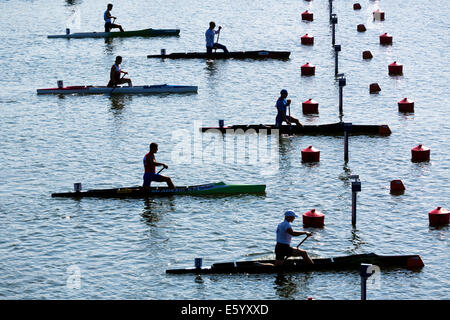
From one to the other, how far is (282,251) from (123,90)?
2338cm

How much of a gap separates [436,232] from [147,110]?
1909 cm

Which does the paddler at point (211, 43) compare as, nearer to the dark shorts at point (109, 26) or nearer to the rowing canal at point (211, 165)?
the rowing canal at point (211, 165)

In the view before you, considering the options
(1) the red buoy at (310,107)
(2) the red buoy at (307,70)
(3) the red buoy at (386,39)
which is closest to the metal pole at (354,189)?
(1) the red buoy at (310,107)

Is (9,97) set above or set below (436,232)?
above

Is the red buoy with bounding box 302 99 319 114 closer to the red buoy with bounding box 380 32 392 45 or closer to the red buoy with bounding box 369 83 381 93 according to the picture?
the red buoy with bounding box 369 83 381 93

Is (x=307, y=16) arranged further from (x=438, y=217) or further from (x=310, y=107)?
(x=438, y=217)

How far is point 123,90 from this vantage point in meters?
50.2

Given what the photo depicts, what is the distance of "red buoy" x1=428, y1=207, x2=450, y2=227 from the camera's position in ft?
105

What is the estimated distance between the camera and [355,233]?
3162 centimetres

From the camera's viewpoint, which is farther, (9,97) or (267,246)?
(9,97)

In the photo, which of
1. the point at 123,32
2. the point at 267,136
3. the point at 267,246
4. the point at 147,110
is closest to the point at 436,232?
the point at 267,246
